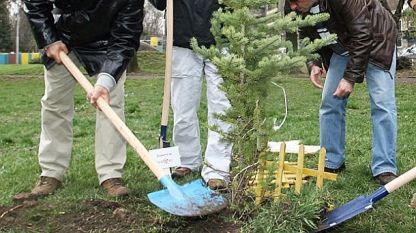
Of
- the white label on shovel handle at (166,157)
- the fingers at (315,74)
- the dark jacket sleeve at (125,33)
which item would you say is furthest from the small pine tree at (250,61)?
the fingers at (315,74)

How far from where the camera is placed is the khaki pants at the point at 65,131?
14.3 ft

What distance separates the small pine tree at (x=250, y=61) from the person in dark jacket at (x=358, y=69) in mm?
1008

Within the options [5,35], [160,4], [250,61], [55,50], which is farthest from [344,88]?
[5,35]

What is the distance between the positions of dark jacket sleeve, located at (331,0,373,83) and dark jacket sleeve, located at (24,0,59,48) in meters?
1.95

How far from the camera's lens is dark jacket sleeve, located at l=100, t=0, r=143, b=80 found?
416cm

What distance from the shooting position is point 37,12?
425 cm

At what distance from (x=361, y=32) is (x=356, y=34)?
36 mm

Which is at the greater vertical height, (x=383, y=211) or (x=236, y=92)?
(x=236, y=92)

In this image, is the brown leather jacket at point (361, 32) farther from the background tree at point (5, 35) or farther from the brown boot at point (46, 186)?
the background tree at point (5, 35)

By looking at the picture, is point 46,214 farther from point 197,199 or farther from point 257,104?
point 257,104

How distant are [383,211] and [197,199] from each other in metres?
1.19

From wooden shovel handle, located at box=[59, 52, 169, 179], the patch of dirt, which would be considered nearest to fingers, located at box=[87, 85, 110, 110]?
wooden shovel handle, located at box=[59, 52, 169, 179]

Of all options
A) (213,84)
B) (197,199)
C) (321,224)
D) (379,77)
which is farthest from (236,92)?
(379,77)

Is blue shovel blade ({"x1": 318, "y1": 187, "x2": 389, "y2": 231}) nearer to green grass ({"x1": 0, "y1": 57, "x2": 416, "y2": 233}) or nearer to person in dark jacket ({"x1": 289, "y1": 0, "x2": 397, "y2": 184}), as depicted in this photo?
green grass ({"x1": 0, "y1": 57, "x2": 416, "y2": 233})
